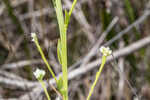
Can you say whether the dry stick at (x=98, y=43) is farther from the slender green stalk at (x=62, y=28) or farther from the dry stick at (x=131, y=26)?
the slender green stalk at (x=62, y=28)

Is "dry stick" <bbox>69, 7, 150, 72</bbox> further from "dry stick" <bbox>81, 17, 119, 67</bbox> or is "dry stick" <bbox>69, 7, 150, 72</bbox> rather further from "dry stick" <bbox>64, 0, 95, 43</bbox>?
"dry stick" <bbox>64, 0, 95, 43</bbox>

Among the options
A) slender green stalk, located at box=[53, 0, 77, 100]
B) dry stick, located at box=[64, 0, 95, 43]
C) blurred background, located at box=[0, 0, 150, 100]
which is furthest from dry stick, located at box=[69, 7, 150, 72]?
slender green stalk, located at box=[53, 0, 77, 100]

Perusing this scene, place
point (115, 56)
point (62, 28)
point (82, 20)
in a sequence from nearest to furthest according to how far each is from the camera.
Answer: point (62, 28) < point (115, 56) < point (82, 20)

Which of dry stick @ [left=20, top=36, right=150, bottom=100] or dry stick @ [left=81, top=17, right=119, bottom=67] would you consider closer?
dry stick @ [left=20, top=36, right=150, bottom=100]

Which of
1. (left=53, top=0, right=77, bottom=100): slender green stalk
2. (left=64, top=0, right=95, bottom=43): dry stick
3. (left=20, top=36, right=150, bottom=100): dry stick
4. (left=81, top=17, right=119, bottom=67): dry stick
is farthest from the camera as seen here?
(left=64, top=0, right=95, bottom=43): dry stick

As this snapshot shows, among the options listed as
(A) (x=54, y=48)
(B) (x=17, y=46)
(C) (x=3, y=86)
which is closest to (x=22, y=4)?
(B) (x=17, y=46)

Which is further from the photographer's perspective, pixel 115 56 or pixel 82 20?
pixel 82 20

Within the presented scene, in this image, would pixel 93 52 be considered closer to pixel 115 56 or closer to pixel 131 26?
pixel 115 56

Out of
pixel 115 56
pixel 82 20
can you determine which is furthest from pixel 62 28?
pixel 82 20
